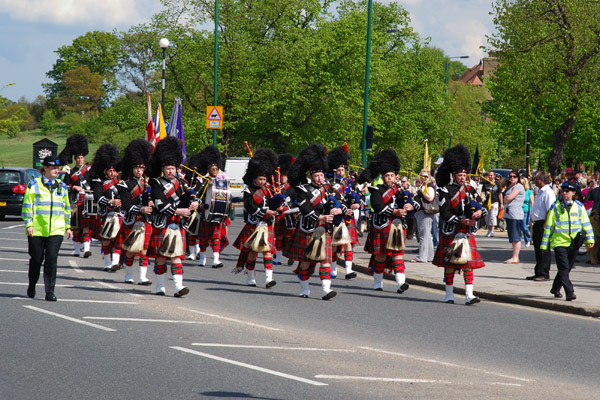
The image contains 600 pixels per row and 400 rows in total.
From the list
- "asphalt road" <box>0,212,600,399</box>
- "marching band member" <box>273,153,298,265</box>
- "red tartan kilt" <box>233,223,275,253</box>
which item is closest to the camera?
"asphalt road" <box>0,212,600,399</box>

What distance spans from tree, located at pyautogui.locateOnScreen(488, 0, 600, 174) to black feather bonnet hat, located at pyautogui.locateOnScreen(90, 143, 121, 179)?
80.4 feet

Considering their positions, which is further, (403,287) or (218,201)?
(218,201)

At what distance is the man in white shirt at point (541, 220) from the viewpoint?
568 inches

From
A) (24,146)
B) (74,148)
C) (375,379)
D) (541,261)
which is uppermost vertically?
(24,146)

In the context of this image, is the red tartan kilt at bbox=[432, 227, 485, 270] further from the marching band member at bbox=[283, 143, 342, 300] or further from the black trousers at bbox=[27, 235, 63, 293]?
the black trousers at bbox=[27, 235, 63, 293]

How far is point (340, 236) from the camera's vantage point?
13.8m

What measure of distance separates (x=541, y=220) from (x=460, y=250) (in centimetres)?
374

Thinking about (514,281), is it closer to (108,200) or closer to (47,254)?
(108,200)

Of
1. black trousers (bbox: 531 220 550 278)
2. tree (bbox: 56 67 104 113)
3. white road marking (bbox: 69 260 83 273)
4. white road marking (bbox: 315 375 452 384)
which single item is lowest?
white road marking (bbox: 315 375 452 384)

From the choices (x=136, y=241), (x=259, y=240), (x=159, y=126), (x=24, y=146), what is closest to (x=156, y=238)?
(x=136, y=241)

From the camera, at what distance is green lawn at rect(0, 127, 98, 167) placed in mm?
72500

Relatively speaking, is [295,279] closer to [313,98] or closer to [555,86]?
[555,86]

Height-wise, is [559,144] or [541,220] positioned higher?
[559,144]

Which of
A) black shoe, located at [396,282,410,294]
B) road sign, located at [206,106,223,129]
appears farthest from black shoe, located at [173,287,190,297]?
road sign, located at [206,106,223,129]
